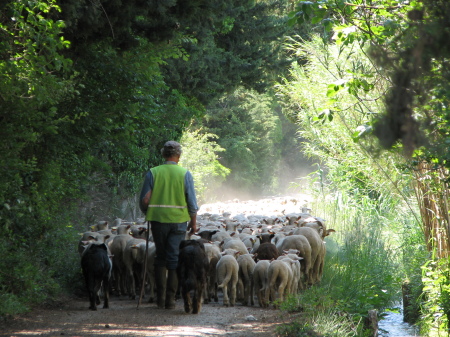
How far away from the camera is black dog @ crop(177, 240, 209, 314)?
28.8 ft

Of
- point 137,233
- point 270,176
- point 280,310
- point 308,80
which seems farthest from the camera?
point 270,176

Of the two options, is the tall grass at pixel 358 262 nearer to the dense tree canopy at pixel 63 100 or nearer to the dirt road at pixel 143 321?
the dirt road at pixel 143 321

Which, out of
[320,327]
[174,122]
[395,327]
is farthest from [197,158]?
[320,327]

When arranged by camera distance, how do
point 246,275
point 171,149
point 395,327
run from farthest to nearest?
point 395,327 → point 246,275 → point 171,149

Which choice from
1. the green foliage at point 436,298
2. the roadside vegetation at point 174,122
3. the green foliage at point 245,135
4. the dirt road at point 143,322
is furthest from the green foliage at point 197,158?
the dirt road at point 143,322

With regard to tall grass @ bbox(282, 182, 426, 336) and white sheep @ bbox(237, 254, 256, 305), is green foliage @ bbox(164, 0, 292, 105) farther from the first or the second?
white sheep @ bbox(237, 254, 256, 305)

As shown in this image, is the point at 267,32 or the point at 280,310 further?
the point at 267,32

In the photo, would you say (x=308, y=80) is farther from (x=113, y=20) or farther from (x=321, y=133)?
(x=113, y=20)

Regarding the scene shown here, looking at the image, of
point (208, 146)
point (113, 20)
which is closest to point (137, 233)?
point (113, 20)

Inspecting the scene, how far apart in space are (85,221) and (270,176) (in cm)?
4958

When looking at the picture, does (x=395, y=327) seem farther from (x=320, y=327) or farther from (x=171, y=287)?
(x=171, y=287)

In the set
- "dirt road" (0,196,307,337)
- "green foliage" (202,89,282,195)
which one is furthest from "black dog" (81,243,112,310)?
"green foliage" (202,89,282,195)

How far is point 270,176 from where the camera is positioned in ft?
211

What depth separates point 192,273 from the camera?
877 cm
